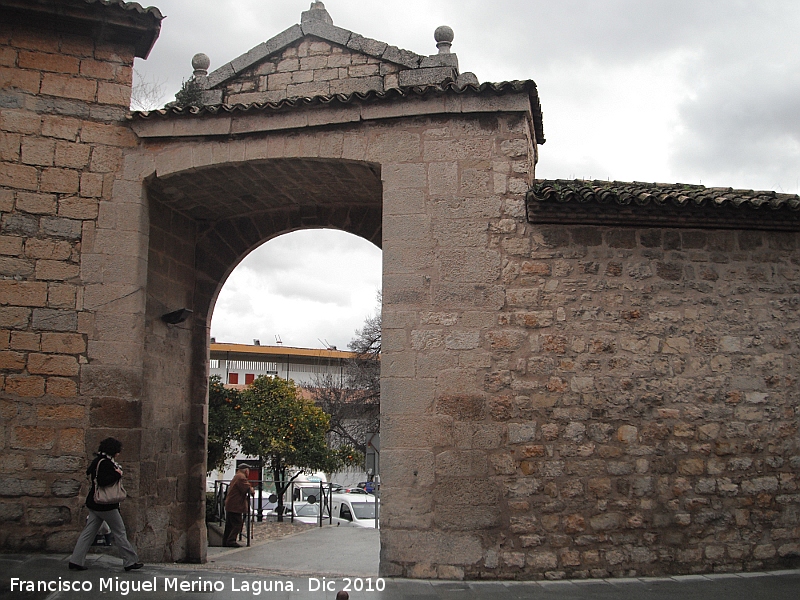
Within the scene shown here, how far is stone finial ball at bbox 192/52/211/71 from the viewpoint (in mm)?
9477

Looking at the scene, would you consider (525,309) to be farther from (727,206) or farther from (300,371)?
(300,371)

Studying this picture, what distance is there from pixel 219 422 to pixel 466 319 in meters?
7.42

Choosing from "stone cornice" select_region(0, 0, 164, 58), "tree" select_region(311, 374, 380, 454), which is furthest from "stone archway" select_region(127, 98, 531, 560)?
"tree" select_region(311, 374, 380, 454)

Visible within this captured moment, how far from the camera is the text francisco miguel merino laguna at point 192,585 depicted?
18.2 ft

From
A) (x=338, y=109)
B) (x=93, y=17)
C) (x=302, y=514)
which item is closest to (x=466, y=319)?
(x=338, y=109)

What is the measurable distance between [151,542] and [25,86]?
482 centimetres

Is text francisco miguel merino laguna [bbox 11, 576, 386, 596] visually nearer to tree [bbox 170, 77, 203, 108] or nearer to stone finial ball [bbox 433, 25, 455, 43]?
tree [bbox 170, 77, 203, 108]

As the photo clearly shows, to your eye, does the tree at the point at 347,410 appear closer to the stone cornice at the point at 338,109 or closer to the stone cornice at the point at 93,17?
the stone cornice at the point at 338,109

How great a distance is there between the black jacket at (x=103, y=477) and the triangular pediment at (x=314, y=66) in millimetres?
4947

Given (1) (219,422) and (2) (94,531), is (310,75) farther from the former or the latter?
(1) (219,422)

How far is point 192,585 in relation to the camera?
19.1ft

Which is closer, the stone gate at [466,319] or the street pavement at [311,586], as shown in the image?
the street pavement at [311,586]

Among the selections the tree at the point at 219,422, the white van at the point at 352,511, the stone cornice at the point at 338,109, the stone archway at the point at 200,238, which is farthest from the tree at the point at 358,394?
the stone cornice at the point at 338,109

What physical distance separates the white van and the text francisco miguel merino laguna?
868 cm
